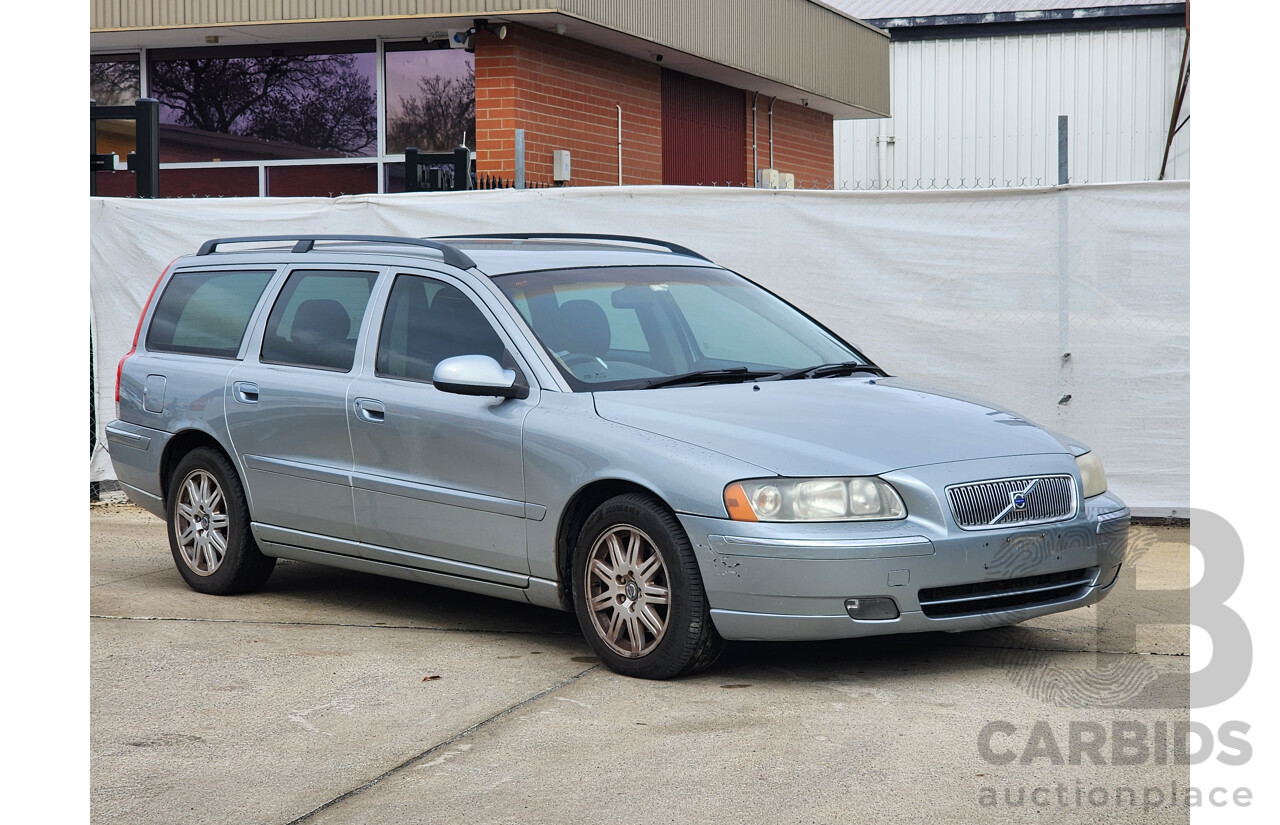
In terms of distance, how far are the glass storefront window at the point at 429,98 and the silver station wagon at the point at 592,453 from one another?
24.0 ft

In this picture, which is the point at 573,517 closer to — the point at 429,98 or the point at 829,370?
the point at 829,370

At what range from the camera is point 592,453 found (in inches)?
229

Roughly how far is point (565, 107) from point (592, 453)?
407 inches

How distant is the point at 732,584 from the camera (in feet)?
17.8

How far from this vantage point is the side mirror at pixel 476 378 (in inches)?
239

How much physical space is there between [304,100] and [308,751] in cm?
1193

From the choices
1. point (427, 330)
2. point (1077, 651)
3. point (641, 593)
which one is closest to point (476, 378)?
point (427, 330)

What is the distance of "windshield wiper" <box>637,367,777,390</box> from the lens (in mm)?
6203

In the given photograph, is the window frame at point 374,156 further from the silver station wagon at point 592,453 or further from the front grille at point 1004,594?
the front grille at point 1004,594

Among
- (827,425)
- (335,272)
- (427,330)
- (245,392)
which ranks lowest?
(827,425)

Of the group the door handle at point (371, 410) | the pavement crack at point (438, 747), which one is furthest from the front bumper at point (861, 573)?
the door handle at point (371, 410)

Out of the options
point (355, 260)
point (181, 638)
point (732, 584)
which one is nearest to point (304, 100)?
point (355, 260)

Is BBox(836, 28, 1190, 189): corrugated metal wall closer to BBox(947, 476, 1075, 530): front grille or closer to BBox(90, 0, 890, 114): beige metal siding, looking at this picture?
BBox(90, 0, 890, 114): beige metal siding

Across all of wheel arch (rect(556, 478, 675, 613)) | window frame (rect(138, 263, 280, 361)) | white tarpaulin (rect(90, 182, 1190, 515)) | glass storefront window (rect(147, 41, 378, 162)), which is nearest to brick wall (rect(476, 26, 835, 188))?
glass storefront window (rect(147, 41, 378, 162))
